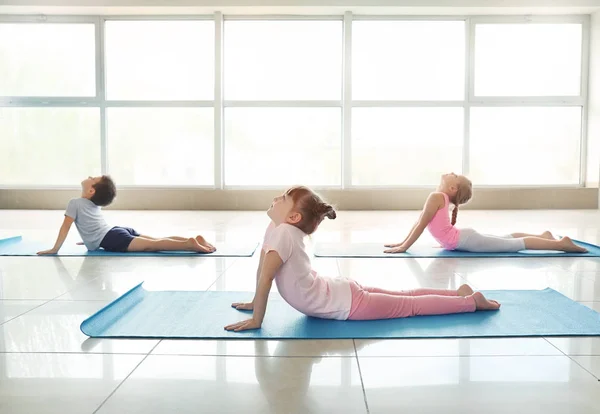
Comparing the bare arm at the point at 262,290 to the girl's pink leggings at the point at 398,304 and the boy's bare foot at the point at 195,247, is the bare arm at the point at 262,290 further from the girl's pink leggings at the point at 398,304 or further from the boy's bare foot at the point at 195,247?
the boy's bare foot at the point at 195,247


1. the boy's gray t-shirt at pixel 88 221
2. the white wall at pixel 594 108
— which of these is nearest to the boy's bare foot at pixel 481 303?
the boy's gray t-shirt at pixel 88 221

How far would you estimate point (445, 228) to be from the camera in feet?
12.2

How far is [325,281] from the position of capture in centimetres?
197

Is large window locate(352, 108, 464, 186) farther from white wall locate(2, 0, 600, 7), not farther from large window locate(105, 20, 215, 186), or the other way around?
large window locate(105, 20, 215, 186)

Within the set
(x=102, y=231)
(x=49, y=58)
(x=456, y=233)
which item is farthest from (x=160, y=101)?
(x=456, y=233)

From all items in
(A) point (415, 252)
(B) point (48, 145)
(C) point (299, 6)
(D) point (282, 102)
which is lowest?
(A) point (415, 252)

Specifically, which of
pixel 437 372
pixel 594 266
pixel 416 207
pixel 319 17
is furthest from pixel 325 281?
pixel 319 17

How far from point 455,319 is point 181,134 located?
6.71 m

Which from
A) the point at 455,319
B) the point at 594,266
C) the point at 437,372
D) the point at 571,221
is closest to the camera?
the point at 437,372

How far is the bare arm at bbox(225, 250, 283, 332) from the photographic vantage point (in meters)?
1.81

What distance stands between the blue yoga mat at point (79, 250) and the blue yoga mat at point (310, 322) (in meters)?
1.30

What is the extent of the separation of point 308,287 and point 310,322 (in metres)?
0.12

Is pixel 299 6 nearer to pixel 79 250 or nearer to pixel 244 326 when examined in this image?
pixel 79 250

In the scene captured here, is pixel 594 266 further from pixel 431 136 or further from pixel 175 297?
pixel 431 136
